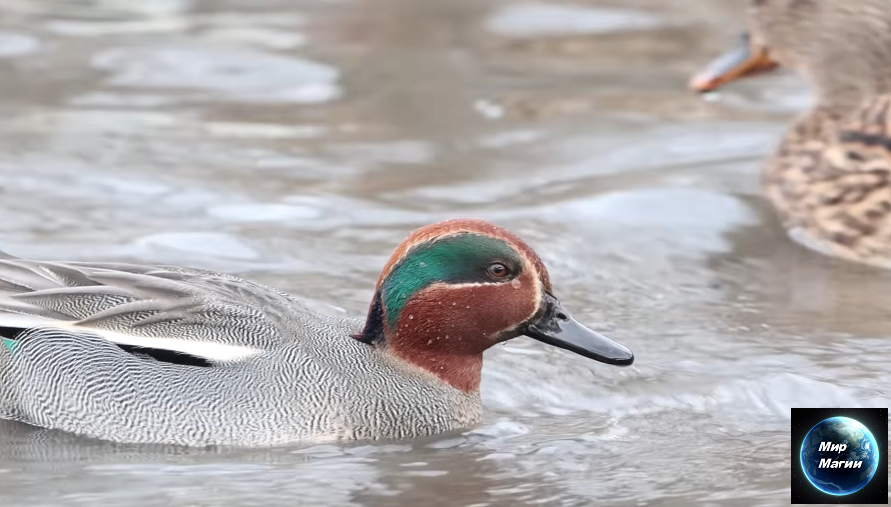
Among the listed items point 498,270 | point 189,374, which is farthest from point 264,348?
point 498,270

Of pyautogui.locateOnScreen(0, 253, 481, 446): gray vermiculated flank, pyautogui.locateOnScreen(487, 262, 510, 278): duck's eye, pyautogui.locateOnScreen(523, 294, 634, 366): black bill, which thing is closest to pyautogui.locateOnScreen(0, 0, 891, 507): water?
pyautogui.locateOnScreen(0, 253, 481, 446): gray vermiculated flank

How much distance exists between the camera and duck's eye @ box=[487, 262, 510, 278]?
5230 mm

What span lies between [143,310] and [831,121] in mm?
4281

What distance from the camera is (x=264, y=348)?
17.1 feet

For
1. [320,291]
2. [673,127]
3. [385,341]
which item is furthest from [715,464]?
[673,127]

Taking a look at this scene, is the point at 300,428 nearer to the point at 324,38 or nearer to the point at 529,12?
the point at 324,38

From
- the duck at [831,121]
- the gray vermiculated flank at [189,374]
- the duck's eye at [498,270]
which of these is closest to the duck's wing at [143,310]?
the gray vermiculated flank at [189,374]

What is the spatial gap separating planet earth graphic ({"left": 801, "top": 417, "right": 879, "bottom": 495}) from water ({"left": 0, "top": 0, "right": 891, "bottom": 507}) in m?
0.11

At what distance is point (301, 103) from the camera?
1003 cm

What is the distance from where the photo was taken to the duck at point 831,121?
7.37 meters

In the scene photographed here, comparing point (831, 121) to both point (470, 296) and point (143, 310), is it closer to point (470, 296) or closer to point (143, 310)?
point (470, 296)

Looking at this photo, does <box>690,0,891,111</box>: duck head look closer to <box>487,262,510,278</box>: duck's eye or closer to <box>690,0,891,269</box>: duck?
<box>690,0,891,269</box>: duck

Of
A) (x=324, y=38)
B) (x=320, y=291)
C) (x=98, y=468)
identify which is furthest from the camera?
(x=324, y=38)

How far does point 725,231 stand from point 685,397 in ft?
7.57
